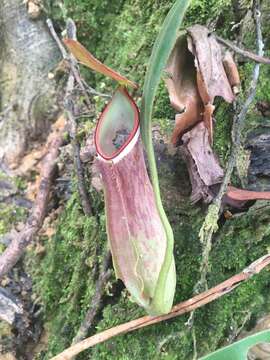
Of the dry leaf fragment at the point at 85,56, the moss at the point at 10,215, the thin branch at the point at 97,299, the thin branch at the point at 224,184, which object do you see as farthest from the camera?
the moss at the point at 10,215

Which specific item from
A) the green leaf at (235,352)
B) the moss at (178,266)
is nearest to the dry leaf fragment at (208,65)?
the moss at (178,266)

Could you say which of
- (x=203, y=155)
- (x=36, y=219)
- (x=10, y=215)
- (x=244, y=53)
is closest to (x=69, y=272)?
(x=36, y=219)

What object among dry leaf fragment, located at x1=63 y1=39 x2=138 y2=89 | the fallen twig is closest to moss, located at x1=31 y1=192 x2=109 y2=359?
the fallen twig

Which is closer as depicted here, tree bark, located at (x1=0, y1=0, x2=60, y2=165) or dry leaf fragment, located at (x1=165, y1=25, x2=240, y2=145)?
dry leaf fragment, located at (x1=165, y1=25, x2=240, y2=145)

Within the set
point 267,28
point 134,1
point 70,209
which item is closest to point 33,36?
point 134,1

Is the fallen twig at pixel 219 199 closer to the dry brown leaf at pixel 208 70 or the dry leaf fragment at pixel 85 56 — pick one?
the dry brown leaf at pixel 208 70

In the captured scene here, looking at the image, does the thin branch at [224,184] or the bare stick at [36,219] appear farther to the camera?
the bare stick at [36,219]

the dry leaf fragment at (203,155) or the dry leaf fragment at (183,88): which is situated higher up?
the dry leaf fragment at (183,88)

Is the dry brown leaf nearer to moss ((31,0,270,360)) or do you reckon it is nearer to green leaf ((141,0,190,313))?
moss ((31,0,270,360))
